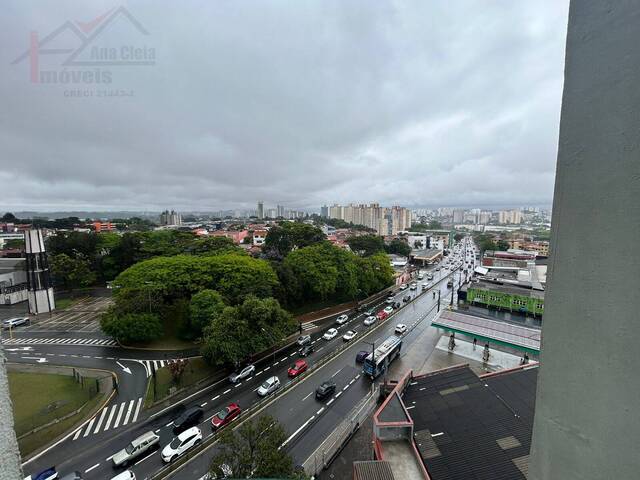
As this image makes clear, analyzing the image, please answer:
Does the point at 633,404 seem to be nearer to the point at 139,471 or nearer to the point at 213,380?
the point at 139,471

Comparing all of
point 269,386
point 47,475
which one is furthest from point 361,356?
point 47,475

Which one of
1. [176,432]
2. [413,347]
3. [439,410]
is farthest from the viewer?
[413,347]

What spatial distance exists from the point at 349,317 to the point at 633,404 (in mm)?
22819

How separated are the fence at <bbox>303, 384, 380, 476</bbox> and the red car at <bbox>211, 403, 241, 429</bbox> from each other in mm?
3650

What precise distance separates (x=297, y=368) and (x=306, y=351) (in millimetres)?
2205

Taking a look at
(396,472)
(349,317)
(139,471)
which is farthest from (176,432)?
(349,317)

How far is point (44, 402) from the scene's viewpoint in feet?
39.1

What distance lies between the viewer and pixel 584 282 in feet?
4.16

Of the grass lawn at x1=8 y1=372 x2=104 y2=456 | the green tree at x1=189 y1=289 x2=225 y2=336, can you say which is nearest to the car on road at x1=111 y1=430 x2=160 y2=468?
the grass lawn at x1=8 y1=372 x2=104 y2=456

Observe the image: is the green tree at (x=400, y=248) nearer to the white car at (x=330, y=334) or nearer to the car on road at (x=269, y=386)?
the white car at (x=330, y=334)

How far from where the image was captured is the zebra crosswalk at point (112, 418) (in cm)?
1070

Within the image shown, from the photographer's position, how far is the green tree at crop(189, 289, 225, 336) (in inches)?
654

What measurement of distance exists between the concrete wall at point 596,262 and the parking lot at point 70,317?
2566cm

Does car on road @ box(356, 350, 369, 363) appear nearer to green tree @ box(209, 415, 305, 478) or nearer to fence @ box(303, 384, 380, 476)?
fence @ box(303, 384, 380, 476)
